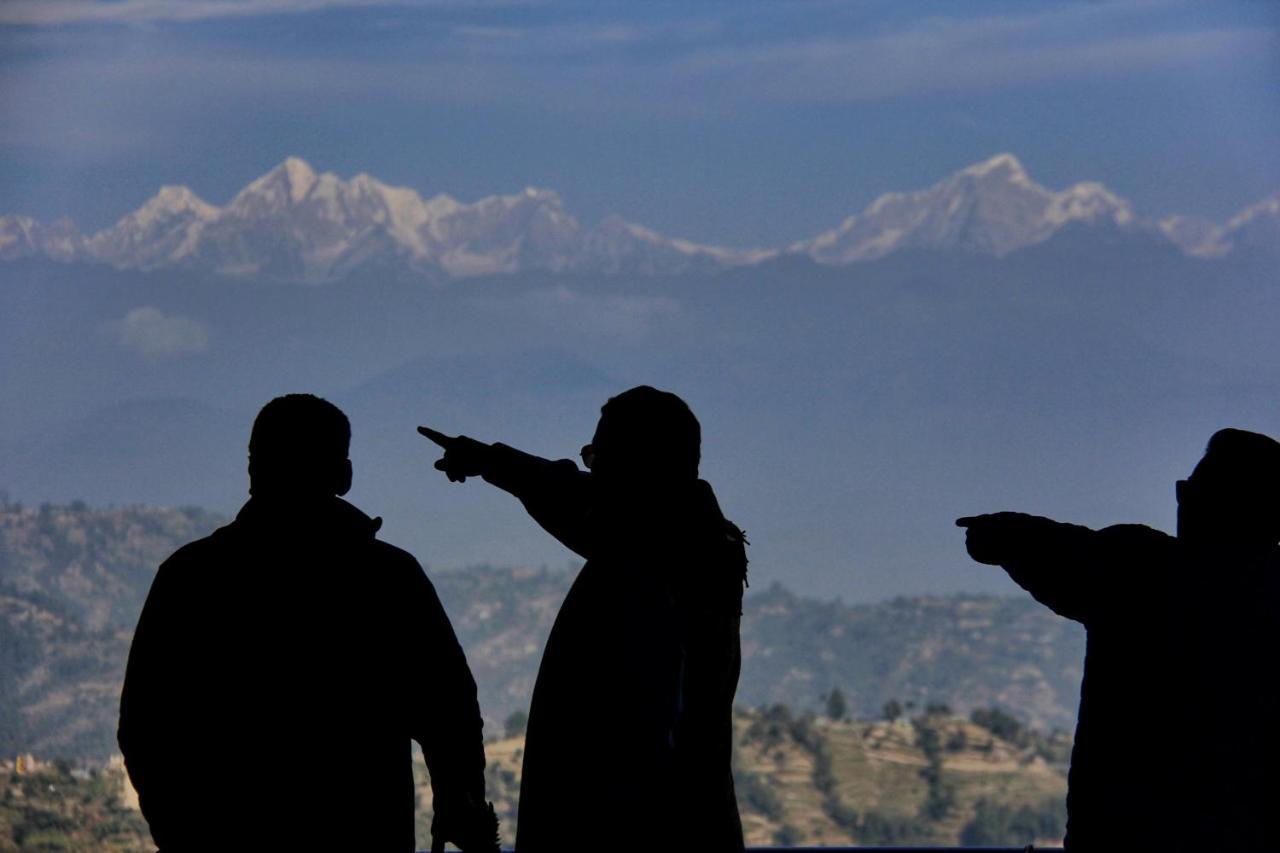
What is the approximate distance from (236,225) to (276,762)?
151 ft

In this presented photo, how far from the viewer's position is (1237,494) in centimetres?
221

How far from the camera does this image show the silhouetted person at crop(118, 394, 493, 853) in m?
2.10

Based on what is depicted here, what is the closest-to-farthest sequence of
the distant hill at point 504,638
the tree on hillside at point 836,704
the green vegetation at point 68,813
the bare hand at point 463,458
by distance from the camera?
the bare hand at point 463,458
the green vegetation at point 68,813
the distant hill at point 504,638
the tree on hillside at point 836,704

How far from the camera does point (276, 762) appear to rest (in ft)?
6.89

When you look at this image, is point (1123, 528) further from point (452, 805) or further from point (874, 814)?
point (874, 814)

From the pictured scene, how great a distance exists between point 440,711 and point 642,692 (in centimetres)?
28

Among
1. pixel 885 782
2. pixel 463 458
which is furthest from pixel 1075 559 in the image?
pixel 885 782

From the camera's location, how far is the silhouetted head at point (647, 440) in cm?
216

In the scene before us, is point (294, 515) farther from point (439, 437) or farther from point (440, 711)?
point (439, 437)

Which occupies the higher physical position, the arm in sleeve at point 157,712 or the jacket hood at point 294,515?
the jacket hood at point 294,515

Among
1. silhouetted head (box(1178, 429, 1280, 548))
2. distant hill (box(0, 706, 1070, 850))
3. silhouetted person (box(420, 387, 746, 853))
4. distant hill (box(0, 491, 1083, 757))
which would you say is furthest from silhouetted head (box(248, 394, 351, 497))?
distant hill (box(0, 706, 1070, 850))

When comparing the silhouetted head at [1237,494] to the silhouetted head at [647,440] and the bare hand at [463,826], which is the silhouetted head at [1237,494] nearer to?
the silhouetted head at [647,440]

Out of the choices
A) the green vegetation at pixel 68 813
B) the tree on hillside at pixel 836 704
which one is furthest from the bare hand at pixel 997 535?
the tree on hillside at pixel 836 704

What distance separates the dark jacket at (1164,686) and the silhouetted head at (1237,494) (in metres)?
0.04
